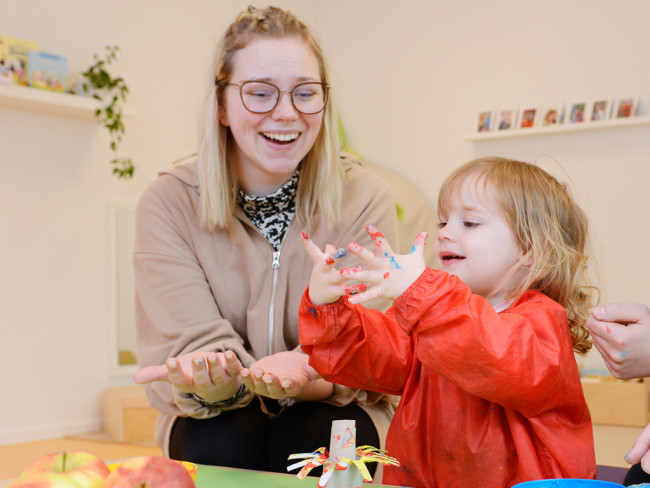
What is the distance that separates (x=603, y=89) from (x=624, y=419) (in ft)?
4.86

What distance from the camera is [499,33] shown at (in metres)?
3.47

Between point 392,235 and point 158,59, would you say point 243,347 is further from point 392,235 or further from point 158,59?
point 158,59

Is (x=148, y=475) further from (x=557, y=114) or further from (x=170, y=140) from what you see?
(x=170, y=140)

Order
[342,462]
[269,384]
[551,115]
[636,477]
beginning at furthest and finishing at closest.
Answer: [551,115] → [269,384] → [636,477] → [342,462]

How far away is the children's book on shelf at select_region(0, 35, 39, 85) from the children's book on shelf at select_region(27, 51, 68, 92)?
2 centimetres

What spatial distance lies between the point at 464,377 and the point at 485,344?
0.07 m

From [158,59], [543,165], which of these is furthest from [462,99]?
[158,59]

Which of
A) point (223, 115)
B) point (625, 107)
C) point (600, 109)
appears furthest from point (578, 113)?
point (223, 115)

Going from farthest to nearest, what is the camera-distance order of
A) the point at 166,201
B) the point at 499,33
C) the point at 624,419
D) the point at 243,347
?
the point at 499,33 → the point at 624,419 → the point at 166,201 → the point at 243,347

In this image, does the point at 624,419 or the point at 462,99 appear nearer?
the point at 624,419

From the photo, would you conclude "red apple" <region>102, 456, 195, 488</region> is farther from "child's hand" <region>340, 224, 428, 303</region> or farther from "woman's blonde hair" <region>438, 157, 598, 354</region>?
→ "woman's blonde hair" <region>438, 157, 598, 354</region>

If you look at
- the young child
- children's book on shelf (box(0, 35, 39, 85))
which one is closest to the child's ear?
the young child

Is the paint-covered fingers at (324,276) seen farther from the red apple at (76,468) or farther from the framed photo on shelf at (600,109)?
the framed photo on shelf at (600,109)

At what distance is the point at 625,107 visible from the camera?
300 cm
